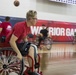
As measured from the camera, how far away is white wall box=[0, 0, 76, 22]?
29.8 feet

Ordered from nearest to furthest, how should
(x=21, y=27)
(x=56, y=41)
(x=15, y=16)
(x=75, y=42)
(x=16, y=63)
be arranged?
(x=21, y=27) → (x=16, y=63) → (x=15, y=16) → (x=56, y=41) → (x=75, y=42)

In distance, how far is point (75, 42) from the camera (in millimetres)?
11250

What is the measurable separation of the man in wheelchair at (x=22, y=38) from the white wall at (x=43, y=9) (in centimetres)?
614

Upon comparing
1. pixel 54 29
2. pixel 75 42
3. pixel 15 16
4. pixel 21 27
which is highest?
pixel 21 27

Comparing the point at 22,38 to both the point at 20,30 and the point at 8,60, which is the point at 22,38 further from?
the point at 8,60

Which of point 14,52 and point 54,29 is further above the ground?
point 14,52

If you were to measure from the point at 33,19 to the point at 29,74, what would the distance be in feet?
2.38

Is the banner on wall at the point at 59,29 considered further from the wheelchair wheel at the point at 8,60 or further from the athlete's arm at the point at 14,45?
the athlete's arm at the point at 14,45

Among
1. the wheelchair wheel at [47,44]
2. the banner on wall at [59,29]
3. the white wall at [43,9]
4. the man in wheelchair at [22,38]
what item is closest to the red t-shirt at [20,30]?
the man in wheelchair at [22,38]

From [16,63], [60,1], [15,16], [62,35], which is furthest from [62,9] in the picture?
[16,63]

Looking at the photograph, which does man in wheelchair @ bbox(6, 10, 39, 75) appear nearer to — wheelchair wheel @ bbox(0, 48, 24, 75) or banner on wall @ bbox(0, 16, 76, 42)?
wheelchair wheel @ bbox(0, 48, 24, 75)

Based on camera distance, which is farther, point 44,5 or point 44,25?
point 44,5

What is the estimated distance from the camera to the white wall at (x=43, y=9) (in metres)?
9.09

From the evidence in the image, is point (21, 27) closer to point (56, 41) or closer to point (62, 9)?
point (56, 41)
